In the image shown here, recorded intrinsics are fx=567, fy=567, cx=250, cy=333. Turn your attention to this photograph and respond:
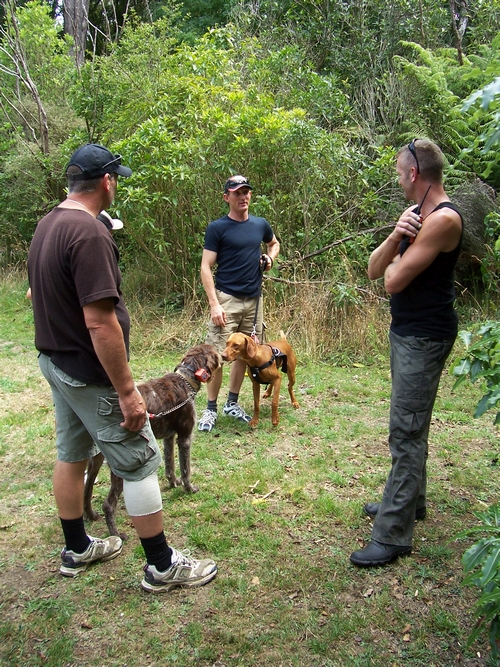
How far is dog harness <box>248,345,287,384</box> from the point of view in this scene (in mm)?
5637

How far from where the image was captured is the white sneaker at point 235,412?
233 inches

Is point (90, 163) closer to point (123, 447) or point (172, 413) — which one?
point (123, 447)

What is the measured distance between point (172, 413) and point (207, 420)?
5.51 ft

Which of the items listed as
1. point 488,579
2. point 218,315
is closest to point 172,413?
point 218,315

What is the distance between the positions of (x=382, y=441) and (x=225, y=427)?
156cm

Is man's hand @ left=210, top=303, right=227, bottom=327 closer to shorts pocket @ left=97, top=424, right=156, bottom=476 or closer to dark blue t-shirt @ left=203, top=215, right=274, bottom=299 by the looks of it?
dark blue t-shirt @ left=203, top=215, right=274, bottom=299

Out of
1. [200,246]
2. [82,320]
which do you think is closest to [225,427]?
[82,320]

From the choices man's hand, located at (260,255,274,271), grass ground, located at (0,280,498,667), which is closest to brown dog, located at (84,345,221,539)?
grass ground, located at (0,280,498,667)

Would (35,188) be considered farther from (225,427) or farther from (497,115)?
(497,115)

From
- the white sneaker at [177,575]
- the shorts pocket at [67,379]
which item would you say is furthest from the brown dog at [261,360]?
the shorts pocket at [67,379]

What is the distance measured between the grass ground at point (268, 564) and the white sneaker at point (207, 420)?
0.11 metres

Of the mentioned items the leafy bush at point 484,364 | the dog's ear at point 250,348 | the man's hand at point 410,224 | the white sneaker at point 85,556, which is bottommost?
the white sneaker at point 85,556

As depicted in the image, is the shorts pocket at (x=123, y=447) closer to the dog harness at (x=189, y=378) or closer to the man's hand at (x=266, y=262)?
the dog harness at (x=189, y=378)

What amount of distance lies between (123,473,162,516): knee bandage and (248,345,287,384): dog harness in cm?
271
